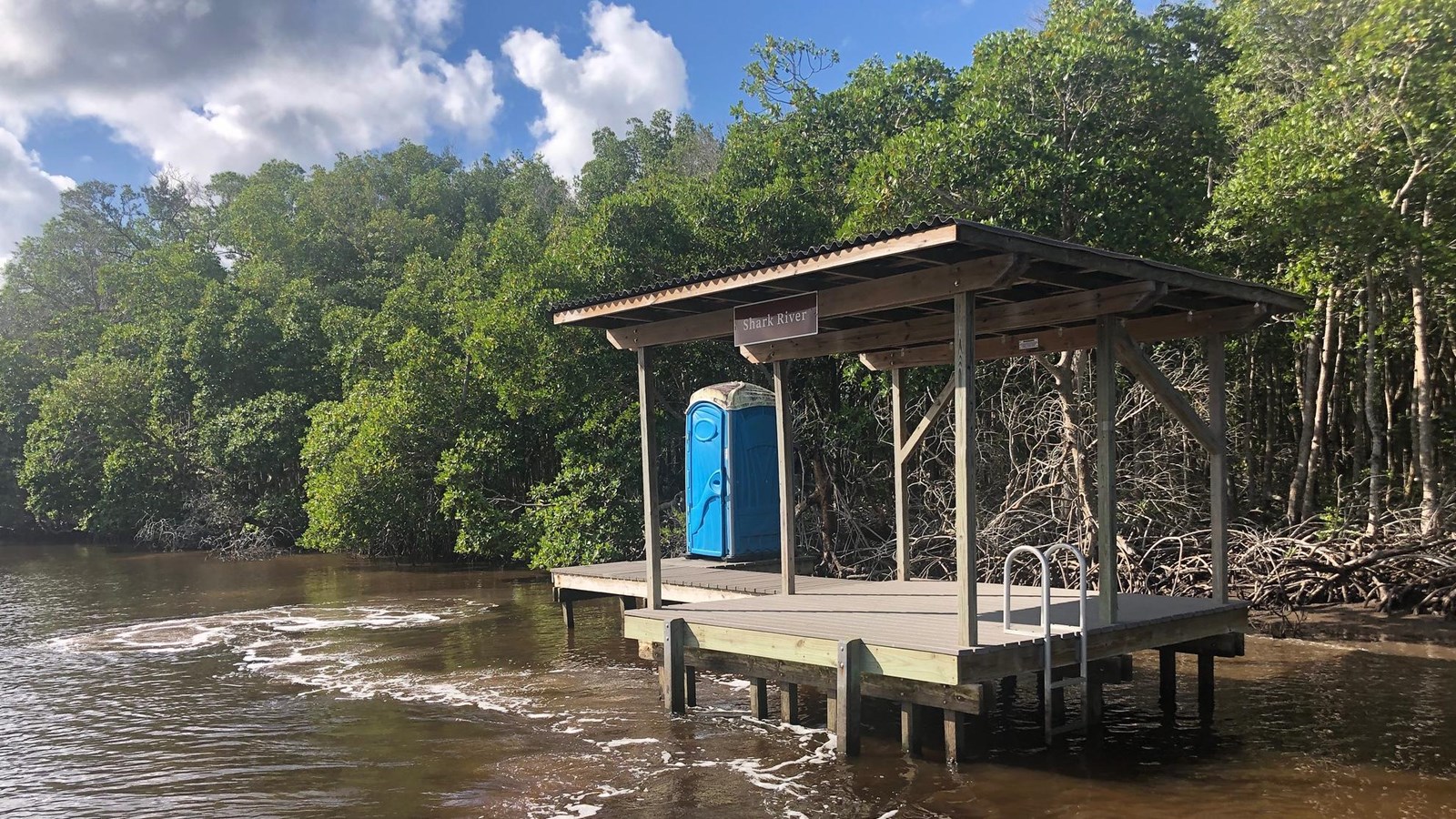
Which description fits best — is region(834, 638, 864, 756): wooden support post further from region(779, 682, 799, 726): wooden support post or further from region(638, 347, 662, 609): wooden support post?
region(638, 347, 662, 609): wooden support post

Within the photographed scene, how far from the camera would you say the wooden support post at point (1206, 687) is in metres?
7.75

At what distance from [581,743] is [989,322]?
450 centimetres

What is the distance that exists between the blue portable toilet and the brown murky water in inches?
66.3

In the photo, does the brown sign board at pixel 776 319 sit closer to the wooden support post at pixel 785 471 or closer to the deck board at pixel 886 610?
the wooden support post at pixel 785 471

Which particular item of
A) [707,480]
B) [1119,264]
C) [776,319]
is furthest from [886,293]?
[707,480]

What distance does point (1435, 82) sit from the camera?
9.94 m

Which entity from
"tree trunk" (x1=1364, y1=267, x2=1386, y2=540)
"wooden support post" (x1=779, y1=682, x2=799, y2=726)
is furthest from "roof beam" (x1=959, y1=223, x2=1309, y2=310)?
"wooden support post" (x1=779, y1=682, x2=799, y2=726)

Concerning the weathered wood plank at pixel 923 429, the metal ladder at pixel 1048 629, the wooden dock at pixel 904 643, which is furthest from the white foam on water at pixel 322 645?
the metal ladder at pixel 1048 629

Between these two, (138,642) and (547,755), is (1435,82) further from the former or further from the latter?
(138,642)

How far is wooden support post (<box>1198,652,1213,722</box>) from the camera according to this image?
7750 mm

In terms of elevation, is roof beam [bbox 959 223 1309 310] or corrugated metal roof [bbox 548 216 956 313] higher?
corrugated metal roof [bbox 548 216 956 313]

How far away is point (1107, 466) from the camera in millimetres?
7012

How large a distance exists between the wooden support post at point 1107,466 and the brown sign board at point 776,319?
1.99 m

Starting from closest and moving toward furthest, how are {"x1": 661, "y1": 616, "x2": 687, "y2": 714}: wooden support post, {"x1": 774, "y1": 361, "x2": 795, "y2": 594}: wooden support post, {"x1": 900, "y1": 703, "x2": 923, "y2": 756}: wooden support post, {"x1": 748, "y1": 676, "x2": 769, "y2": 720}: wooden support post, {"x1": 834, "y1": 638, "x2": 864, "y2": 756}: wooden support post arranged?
{"x1": 834, "y1": 638, "x2": 864, "y2": 756}: wooden support post
{"x1": 900, "y1": 703, "x2": 923, "y2": 756}: wooden support post
{"x1": 661, "y1": 616, "x2": 687, "y2": 714}: wooden support post
{"x1": 748, "y1": 676, "x2": 769, "y2": 720}: wooden support post
{"x1": 774, "y1": 361, "x2": 795, "y2": 594}: wooden support post
